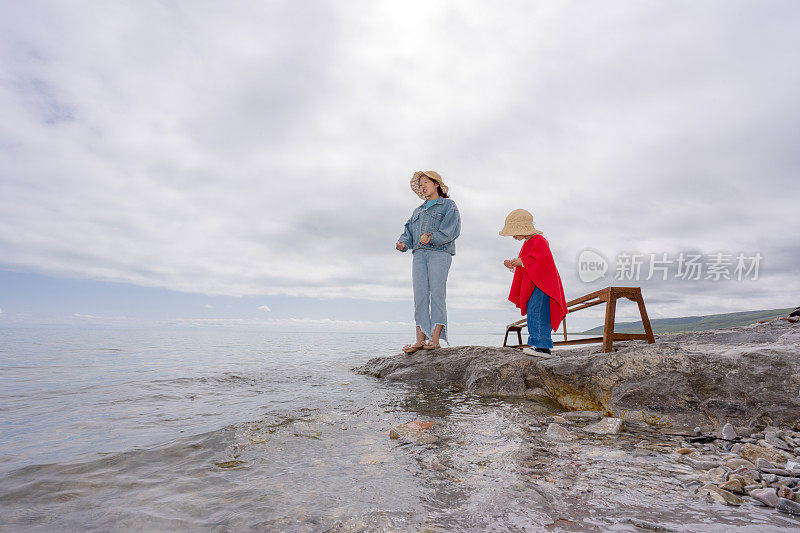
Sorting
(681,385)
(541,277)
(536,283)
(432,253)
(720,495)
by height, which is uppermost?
(432,253)

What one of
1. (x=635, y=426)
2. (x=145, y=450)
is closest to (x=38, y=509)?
(x=145, y=450)

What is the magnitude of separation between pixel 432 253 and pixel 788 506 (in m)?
6.24

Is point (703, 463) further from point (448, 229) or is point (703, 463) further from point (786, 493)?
point (448, 229)

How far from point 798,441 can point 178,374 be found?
9758 mm

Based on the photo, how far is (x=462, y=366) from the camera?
22.5 feet

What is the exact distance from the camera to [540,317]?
6.38 meters

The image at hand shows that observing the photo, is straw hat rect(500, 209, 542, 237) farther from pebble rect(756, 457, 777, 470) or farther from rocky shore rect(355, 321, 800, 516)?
pebble rect(756, 457, 777, 470)

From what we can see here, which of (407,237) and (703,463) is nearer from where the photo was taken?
(703,463)

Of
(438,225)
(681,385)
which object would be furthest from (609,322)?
(438,225)

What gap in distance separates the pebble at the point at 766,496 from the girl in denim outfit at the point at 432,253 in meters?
5.73

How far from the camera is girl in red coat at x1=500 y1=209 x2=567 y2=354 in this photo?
6242 mm

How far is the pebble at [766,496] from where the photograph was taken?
6.72 ft

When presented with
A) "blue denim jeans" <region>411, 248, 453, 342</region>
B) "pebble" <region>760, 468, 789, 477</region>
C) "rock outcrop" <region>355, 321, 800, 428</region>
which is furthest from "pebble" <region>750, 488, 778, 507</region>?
"blue denim jeans" <region>411, 248, 453, 342</region>

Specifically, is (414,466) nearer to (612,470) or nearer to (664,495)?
(612,470)
